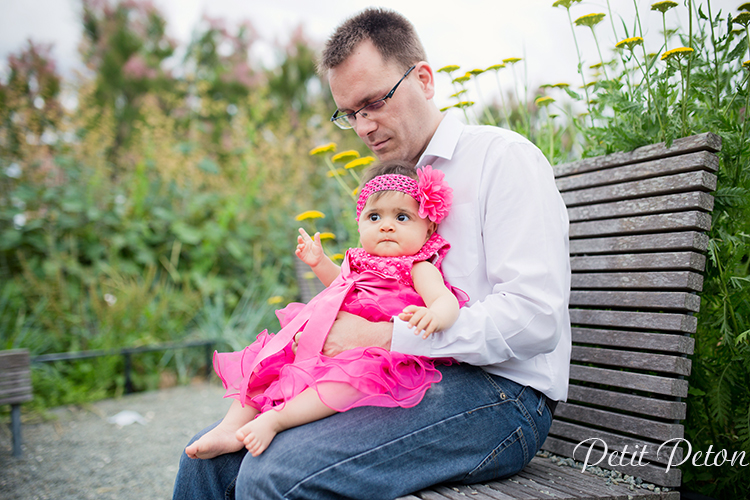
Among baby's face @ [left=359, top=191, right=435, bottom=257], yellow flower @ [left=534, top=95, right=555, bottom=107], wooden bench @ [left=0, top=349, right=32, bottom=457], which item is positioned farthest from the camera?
wooden bench @ [left=0, top=349, right=32, bottom=457]

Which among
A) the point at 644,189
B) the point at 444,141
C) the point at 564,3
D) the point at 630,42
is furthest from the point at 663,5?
the point at 444,141

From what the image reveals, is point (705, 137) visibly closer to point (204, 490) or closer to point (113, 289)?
point (204, 490)

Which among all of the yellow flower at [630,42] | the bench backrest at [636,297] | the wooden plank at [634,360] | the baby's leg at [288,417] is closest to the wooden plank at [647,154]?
the bench backrest at [636,297]

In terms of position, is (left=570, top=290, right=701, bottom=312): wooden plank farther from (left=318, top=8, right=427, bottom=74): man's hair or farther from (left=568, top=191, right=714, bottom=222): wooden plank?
(left=318, top=8, right=427, bottom=74): man's hair

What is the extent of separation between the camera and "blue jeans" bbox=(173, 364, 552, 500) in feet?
3.80

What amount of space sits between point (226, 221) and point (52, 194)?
1590 millimetres

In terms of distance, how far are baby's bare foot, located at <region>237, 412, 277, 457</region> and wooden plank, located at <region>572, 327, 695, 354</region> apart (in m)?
1.10

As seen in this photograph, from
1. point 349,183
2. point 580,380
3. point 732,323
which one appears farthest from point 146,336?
point 732,323

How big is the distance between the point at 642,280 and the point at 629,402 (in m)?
0.38

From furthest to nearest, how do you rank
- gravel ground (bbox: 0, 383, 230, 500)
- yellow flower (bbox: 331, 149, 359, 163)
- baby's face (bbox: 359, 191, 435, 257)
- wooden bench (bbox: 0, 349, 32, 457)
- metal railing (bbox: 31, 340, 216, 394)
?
metal railing (bbox: 31, 340, 216, 394) → wooden bench (bbox: 0, 349, 32, 457) → gravel ground (bbox: 0, 383, 230, 500) → yellow flower (bbox: 331, 149, 359, 163) → baby's face (bbox: 359, 191, 435, 257)

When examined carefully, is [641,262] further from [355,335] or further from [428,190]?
[355,335]

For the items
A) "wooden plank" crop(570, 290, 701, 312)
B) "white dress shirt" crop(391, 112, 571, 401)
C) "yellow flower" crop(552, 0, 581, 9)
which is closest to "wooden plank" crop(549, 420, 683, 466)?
"white dress shirt" crop(391, 112, 571, 401)

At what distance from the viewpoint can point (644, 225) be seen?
61.8 inches

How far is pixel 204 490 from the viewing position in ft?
4.66
